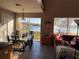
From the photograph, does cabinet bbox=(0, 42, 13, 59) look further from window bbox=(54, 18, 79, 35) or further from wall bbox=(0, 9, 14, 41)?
window bbox=(54, 18, 79, 35)

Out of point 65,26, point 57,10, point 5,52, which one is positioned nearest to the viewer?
point 5,52

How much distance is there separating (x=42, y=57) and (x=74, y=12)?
539 cm

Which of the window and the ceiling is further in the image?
the window

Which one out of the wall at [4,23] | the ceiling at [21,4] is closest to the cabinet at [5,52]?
the ceiling at [21,4]

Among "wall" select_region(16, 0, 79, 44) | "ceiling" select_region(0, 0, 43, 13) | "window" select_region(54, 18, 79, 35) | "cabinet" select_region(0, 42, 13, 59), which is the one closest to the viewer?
"cabinet" select_region(0, 42, 13, 59)

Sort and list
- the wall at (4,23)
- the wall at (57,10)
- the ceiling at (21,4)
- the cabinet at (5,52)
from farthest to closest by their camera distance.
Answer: the wall at (57,10) → the wall at (4,23) → the ceiling at (21,4) → the cabinet at (5,52)

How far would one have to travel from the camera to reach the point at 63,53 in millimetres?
3805

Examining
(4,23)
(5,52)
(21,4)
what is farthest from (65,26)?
(5,52)

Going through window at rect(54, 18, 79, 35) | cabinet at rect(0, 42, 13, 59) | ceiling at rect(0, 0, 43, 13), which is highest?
ceiling at rect(0, 0, 43, 13)

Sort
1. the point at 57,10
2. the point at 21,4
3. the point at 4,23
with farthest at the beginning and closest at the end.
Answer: the point at 57,10
the point at 4,23
the point at 21,4

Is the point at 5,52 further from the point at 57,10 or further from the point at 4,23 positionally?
the point at 57,10

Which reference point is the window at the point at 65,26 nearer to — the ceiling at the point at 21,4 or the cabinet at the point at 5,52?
the ceiling at the point at 21,4

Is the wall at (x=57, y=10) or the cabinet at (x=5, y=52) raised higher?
the wall at (x=57, y=10)

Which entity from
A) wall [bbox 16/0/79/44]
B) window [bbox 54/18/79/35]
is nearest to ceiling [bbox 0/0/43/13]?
wall [bbox 16/0/79/44]
